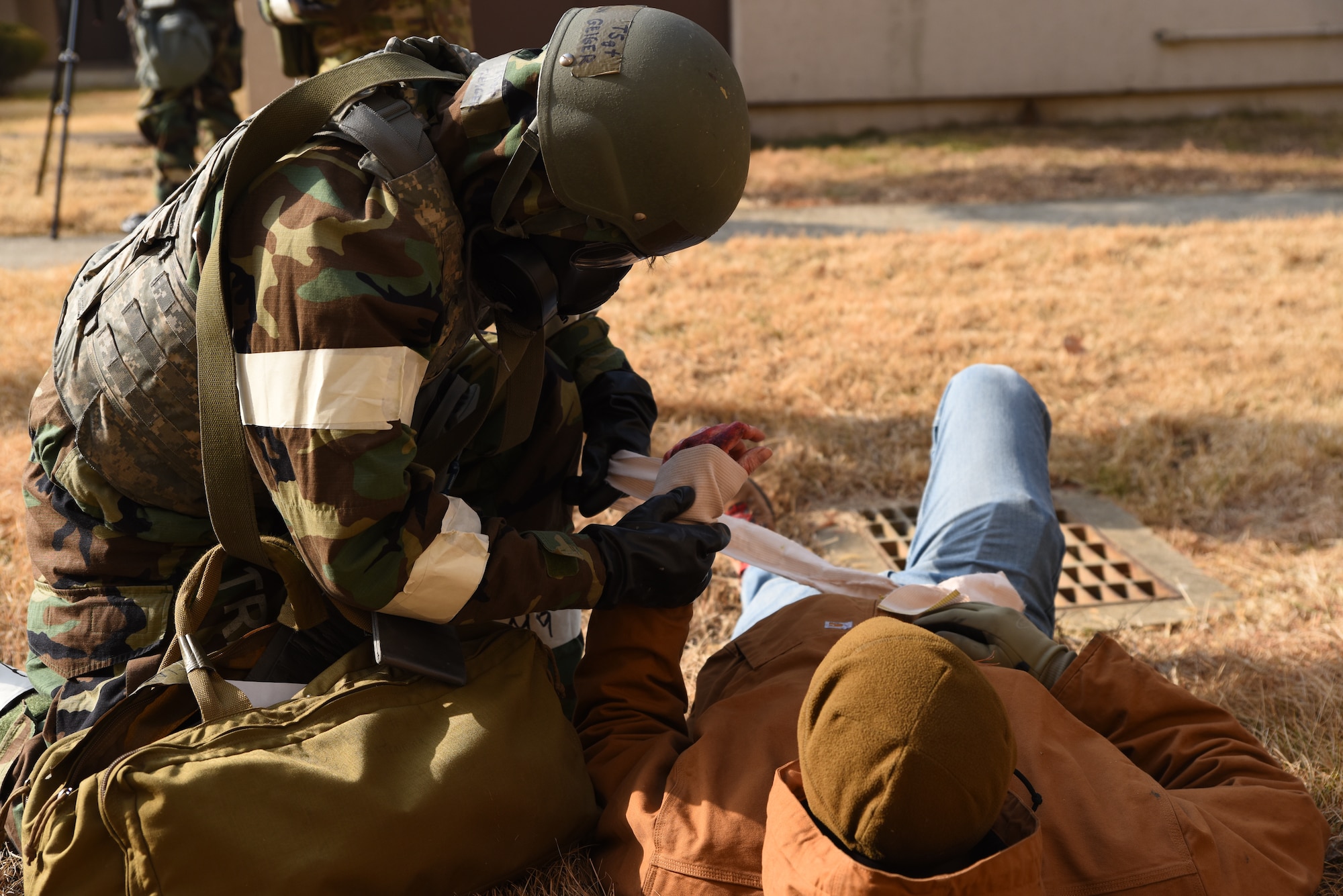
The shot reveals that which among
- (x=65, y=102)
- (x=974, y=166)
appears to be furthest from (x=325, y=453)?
(x=974, y=166)

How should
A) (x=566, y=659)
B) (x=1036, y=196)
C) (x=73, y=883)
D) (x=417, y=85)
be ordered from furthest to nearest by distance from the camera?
(x=1036, y=196)
(x=566, y=659)
(x=417, y=85)
(x=73, y=883)

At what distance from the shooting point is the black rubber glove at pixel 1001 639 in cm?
191

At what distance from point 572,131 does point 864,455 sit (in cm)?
217

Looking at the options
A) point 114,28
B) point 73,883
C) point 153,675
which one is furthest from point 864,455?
point 114,28

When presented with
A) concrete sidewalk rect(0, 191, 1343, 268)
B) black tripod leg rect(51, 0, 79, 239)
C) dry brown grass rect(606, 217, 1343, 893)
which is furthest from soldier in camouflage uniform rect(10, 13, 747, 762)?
black tripod leg rect(51, 0, 79, 239)

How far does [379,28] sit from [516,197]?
8.08ft

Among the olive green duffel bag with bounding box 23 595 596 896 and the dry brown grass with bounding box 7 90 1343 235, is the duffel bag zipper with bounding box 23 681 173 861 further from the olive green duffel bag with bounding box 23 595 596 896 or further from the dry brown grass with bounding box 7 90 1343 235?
the dry brown grass with bounding box 7 90 1343 235

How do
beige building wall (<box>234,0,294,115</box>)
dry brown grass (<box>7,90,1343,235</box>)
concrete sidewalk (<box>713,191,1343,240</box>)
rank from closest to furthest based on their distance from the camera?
concrete sidewalk (<box>713,191,1343,240</box>) → dry brown grass (<box>7,90,1343,235</box>) → beige building wall (<box>234,0,294,115</box>)

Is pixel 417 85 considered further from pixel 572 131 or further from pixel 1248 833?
pixel 1248 833

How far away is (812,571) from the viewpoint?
2.32 meters

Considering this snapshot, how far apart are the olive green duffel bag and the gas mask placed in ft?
1.98

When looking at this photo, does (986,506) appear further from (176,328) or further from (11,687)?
(11,687)

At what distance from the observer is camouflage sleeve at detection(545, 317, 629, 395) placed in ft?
8.68

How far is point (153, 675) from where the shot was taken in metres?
1.80
